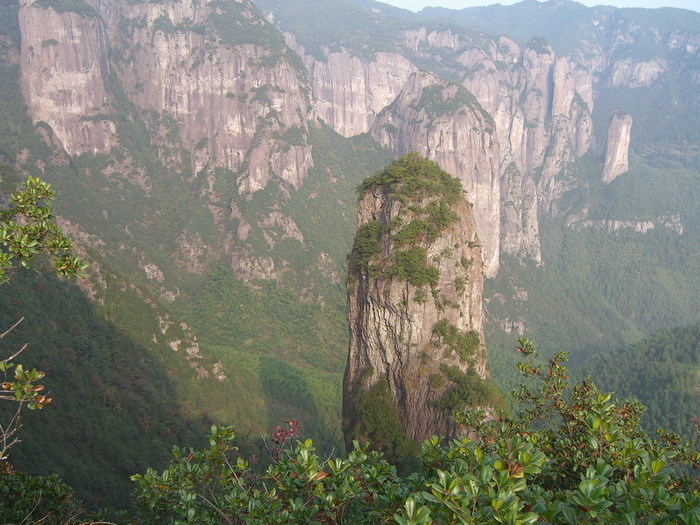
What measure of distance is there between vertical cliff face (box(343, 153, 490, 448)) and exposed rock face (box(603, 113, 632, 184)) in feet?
413

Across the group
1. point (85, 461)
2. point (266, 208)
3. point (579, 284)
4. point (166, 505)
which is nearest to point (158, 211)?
point (266, 208)

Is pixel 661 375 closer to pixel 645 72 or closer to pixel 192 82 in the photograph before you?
pixel 192 82

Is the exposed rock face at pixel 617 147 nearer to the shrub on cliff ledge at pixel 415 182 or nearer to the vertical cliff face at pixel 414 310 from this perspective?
the shrub on cliff ledge at pixel 415 182

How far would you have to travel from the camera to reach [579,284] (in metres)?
116

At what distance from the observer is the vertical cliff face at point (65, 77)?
7638 centimetres

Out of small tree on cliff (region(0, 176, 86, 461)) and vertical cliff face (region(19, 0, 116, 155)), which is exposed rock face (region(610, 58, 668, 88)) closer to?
vertical cliff face (region(19, 0, 116, 155))

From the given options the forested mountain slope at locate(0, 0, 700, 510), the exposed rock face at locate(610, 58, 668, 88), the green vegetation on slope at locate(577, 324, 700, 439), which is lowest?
the green vegetation on slope at locate(577, 324, 700, 439)

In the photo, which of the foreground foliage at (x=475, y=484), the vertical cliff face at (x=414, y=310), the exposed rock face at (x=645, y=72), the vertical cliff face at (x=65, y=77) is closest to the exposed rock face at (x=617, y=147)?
the exposed rock face at (x=645, y=72)

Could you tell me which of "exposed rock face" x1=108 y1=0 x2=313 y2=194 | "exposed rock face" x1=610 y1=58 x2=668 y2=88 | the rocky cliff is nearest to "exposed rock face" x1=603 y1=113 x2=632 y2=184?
"exposed rock face" x1=610 y1=58 x2=668 y2=88

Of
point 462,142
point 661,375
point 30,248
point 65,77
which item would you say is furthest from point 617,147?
point 30,248

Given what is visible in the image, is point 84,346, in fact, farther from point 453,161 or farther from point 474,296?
point 453,161

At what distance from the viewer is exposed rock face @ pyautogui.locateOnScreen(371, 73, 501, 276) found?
8862 cm

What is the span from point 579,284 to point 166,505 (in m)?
123

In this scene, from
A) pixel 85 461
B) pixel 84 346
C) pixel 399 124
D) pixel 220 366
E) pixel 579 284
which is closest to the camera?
pixel 85 461
